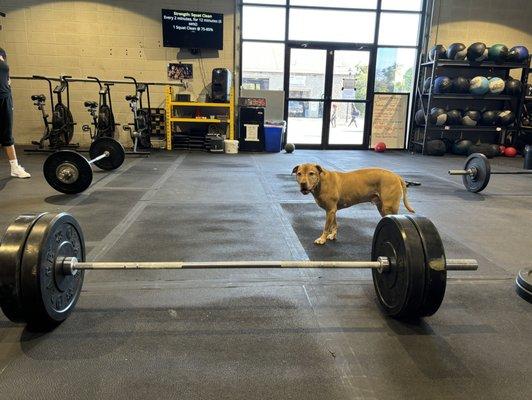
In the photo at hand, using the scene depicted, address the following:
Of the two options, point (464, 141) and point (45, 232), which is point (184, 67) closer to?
point (464, 141)

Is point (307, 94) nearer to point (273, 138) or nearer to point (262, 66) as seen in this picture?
point (262, 66)

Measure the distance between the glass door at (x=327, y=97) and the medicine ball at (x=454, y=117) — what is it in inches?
58.7

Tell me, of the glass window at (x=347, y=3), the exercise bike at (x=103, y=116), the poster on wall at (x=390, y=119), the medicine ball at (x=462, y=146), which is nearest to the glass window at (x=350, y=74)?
the poster on wall at (x=390, y=119)

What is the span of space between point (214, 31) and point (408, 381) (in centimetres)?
682

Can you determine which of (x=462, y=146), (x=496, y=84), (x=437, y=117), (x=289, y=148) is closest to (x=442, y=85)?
(x=437, y=117)

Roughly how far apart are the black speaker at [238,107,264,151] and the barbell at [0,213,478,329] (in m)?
5.67

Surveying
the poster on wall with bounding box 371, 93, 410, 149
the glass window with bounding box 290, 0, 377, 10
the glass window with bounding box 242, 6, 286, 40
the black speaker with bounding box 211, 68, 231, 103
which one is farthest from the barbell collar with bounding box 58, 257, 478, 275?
the glass window with bounding box 290, 0, 377, 10

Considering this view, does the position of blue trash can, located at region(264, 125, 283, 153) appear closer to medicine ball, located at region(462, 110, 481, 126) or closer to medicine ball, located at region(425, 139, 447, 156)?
medicine ball, located at region(425, 139, 447, 156)

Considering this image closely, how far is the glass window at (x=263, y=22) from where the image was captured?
7.30 metres

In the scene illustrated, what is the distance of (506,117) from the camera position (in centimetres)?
732

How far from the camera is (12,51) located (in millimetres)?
6902

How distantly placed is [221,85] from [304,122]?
190 cm

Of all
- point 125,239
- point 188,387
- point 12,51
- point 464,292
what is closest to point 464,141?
point 464,292

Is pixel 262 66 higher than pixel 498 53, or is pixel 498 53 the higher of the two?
pixel 498 53
